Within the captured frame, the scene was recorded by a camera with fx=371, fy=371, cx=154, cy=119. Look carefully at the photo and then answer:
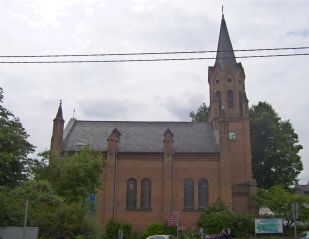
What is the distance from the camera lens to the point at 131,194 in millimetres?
39438

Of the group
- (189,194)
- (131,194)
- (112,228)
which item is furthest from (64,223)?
(189,194)

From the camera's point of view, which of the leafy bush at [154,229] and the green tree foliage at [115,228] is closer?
the leafy bush at [154,229]

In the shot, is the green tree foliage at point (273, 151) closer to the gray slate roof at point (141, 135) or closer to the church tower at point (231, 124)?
the church tower at point (231, 124)

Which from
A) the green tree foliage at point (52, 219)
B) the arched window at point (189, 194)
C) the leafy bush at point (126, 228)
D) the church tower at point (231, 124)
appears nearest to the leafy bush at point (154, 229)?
the leafy bush at point (126, 228)

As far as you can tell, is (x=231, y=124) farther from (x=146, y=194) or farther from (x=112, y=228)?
(x=112, y=228)

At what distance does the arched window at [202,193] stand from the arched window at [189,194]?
0.74 meters

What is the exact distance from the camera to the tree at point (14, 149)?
27516 millimetres

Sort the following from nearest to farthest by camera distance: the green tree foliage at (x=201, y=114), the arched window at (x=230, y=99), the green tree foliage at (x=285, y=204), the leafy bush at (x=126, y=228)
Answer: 1. the green tree foliage at (x=285, y=204)
2. the leafy bush at (x=126, y=228)
3. the arched window at (x=230, y=99)
4. the green tree foliage at (x=201, y=114)

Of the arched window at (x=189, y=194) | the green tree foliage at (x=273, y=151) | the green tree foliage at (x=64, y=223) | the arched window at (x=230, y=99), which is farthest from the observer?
the green tree foliage at (x=273, y=151)

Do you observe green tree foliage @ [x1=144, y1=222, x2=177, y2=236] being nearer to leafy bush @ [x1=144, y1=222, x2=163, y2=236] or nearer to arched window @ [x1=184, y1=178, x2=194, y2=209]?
leafy bush @ [x1=144, y1=222, x2=163, y2=236]

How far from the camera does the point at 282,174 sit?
48625 millimetres

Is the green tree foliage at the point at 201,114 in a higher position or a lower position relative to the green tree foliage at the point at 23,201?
higher


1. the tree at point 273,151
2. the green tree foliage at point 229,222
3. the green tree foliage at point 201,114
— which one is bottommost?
the green tree foliage at point 229,222

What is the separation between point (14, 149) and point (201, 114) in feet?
138
